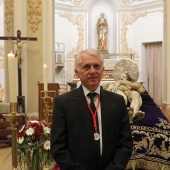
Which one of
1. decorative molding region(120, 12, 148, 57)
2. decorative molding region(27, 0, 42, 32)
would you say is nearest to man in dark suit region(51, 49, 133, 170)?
decorative molding region(27, 0, 42, 32)

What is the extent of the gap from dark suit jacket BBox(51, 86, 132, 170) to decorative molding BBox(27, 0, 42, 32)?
5.96 meters

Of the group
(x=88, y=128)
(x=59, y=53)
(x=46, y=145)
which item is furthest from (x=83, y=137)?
(x=59, y=53)

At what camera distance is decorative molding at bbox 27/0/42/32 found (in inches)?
294

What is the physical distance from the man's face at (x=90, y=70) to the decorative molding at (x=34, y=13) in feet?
19.6

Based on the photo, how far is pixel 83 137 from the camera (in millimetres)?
1710

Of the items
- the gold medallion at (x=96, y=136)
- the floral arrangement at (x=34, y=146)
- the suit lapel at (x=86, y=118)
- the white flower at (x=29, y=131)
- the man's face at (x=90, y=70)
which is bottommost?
the floral arrangement at (x=34, y=146)

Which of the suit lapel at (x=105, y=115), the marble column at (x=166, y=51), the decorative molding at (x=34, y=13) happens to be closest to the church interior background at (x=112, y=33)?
the marble column at (x=166, y=51)

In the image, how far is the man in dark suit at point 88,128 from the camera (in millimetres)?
1707

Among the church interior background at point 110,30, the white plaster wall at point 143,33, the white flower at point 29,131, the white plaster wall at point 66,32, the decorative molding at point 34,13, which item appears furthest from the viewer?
the white plaster wall at point 66,32

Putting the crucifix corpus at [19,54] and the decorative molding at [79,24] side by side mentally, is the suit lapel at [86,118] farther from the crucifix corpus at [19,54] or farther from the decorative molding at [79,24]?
the decorative molding at [79,24]

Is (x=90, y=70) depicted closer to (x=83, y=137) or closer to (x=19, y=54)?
(x=83, y=137)

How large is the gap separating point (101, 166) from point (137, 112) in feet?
6.78

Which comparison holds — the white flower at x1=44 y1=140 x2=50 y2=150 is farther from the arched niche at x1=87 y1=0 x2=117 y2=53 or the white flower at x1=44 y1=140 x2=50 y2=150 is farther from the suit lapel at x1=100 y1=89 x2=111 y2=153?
the arched niche at x1=87 y1=0 x2=117 y2=53

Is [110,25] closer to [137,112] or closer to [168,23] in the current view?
[168,23]
